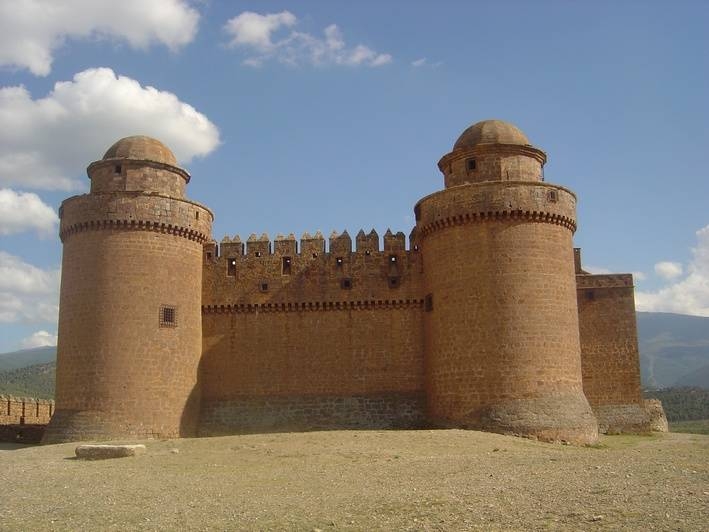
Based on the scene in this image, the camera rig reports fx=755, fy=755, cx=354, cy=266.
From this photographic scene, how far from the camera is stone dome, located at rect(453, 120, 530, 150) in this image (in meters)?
23.8

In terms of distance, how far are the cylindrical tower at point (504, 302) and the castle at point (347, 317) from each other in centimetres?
5

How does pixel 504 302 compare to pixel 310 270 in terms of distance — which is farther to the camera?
pixel 310 270

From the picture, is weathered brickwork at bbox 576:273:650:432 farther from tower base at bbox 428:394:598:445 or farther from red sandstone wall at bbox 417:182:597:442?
tower base at bbox 428:394:598:445

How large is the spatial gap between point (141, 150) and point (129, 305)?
522cm

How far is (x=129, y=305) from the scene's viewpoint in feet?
74.4

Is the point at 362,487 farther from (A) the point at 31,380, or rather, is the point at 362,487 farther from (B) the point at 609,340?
(A) the point at 31,380

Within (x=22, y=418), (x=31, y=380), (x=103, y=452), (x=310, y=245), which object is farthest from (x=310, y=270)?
(x=31, y=380)

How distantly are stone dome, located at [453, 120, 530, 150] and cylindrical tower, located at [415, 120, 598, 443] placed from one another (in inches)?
3.0

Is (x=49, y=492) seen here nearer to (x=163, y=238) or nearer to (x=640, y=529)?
(x=640, y=529)

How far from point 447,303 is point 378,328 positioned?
3.09 metres

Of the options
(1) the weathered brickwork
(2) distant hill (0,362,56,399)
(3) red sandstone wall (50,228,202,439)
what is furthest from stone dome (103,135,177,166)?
(2) distant hill (0,362,56,399)

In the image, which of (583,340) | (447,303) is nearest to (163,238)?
(447,303)

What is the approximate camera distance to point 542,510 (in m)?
10.2

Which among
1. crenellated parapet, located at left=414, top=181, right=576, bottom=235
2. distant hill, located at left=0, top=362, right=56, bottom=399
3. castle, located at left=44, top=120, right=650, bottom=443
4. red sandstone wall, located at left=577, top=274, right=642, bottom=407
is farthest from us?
distant hill, located at left=0, top=362, right=56, bottom=399
